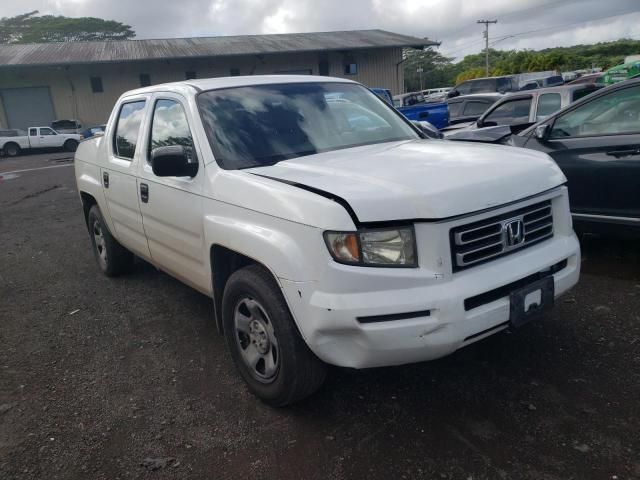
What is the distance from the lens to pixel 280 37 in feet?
114

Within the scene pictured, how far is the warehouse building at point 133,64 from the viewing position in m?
30.3

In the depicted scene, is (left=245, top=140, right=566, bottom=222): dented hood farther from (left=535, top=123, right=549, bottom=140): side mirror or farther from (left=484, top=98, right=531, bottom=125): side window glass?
(left=484, top=98, right=531, bottom=125): side window glass

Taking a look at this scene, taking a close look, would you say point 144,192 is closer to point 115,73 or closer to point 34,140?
point 34,140

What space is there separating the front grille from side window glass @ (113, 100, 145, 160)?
285 cm

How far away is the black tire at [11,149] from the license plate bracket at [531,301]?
3014 cm

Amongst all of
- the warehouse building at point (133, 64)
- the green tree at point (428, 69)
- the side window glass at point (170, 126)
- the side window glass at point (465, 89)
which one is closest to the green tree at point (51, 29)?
the warehouse building at point (133, 64)

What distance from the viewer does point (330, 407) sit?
9.80 ft

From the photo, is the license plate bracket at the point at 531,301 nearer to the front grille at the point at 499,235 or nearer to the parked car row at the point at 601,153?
the front grille at the point at 499,235

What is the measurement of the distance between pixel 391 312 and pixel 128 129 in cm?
318

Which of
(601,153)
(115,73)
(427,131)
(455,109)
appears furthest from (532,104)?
(115,73)

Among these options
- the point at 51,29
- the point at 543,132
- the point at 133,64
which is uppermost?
the point at 51,29

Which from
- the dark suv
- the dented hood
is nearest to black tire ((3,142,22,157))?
the dark suv

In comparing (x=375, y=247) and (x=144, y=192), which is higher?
(x=144, y=192)

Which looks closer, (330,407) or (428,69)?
(330,407)
